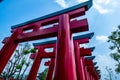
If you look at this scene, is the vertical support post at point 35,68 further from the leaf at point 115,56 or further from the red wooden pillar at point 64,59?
the leaf at point 115,56

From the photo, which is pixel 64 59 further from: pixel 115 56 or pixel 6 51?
pixel 115 56

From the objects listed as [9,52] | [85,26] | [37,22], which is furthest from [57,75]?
[37,22]

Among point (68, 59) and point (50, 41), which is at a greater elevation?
point (50, 41)

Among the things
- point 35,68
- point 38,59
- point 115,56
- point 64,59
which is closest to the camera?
point 64,59

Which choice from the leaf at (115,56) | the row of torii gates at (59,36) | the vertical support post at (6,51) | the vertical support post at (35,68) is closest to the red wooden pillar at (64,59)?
the row of torii gates at (59,36)

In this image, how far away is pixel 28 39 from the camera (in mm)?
3773

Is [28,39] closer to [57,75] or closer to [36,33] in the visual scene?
[36,33]

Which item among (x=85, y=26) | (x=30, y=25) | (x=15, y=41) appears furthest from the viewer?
(x=30, y=25)

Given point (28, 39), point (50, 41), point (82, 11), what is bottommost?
point (28, 39)

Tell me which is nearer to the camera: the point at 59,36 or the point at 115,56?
the point at 59,36

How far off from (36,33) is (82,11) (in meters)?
1.22

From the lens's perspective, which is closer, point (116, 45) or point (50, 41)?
point (50, 41)

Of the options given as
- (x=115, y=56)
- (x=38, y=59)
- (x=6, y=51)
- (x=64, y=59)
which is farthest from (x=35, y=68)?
(x=115, y=56)

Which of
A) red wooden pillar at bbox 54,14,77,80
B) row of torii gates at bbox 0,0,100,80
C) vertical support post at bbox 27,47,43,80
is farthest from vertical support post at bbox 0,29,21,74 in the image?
red wooden pillar at bbox 54,14,77,80
